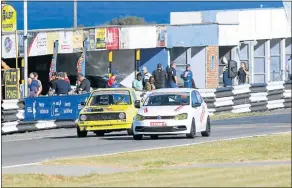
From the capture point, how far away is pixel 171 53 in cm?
5725

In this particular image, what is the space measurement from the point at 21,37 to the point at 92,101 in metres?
13.6

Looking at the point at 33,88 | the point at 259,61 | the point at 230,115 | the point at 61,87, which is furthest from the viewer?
the point at 259,61

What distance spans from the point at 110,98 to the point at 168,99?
296 centimetres

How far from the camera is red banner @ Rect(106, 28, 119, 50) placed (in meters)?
50.2

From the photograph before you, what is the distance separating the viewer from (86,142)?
2812cm

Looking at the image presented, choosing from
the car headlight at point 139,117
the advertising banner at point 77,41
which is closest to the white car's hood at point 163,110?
the car headlight at point 139,117

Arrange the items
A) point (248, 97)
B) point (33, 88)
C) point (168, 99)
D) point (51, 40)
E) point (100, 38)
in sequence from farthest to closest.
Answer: point (100, 38) → point (51, 40) → point (248, 97) → point (33, 88) → point (168, 99)

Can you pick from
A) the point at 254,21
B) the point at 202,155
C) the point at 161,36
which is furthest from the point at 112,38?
the point at 202,155

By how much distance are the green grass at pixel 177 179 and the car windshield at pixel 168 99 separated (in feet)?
38.1

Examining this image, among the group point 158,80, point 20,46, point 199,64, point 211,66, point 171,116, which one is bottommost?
point 171,116

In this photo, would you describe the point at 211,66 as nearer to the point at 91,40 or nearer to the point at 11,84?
the point at 91,40

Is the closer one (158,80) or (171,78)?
(158,80)

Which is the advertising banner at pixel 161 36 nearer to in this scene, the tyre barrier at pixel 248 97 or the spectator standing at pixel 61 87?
the tyre barrier at pixel 248 97

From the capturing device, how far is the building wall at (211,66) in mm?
56938
